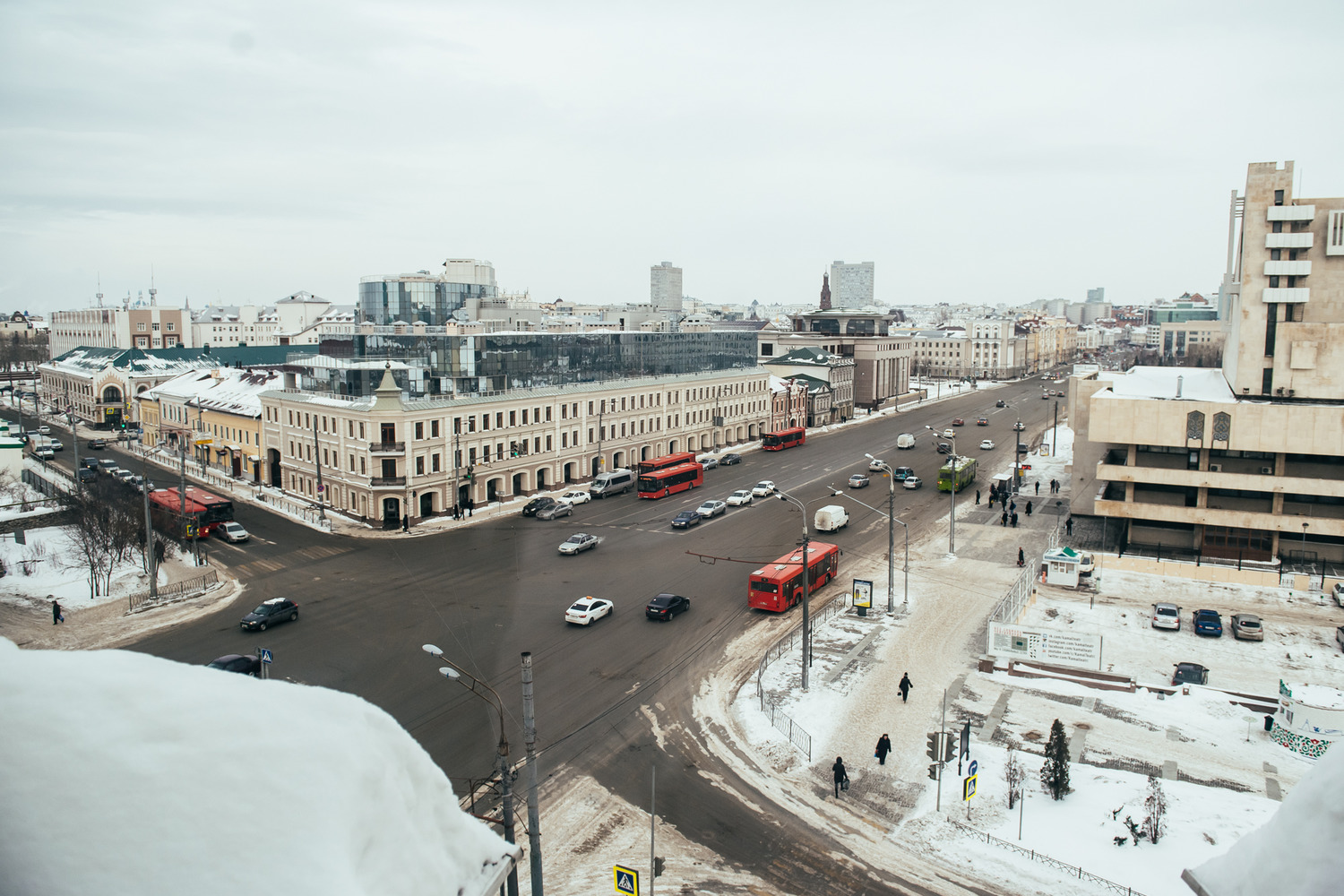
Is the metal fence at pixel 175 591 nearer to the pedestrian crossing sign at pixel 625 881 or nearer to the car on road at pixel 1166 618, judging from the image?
the pedestrian crossing sign at pixel 625 881

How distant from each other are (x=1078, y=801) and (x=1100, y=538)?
34604 mm

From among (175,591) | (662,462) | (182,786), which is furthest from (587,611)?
(662,462)

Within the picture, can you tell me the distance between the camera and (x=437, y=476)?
55.1 m

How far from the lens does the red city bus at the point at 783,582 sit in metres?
36.7

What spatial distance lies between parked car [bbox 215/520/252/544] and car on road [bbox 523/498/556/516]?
16.2 metres

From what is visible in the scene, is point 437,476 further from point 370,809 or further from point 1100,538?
point 370,809

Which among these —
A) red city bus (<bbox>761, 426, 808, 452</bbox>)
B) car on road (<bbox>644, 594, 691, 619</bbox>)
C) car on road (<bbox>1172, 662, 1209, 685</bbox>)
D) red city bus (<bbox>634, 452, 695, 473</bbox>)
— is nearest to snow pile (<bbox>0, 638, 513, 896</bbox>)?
car on road (<bbox>644, 594, 691, 619</bbox>)

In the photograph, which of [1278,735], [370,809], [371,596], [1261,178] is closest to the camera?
[370,809]

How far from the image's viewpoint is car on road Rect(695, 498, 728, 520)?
55188 millimetres

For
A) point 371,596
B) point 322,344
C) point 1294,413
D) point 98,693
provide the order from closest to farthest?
point 98,693 → point 371,596 → point 1294,413 → point 322,344

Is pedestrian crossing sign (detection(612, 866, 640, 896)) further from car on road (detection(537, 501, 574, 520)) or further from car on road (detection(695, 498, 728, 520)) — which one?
car on road (detection(537, 501, 574, 520))

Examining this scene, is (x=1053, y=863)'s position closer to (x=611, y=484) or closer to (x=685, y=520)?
(x=685, y=520)

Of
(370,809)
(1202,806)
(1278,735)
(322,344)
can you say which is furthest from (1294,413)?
(322,344)

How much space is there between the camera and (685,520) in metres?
52.4
